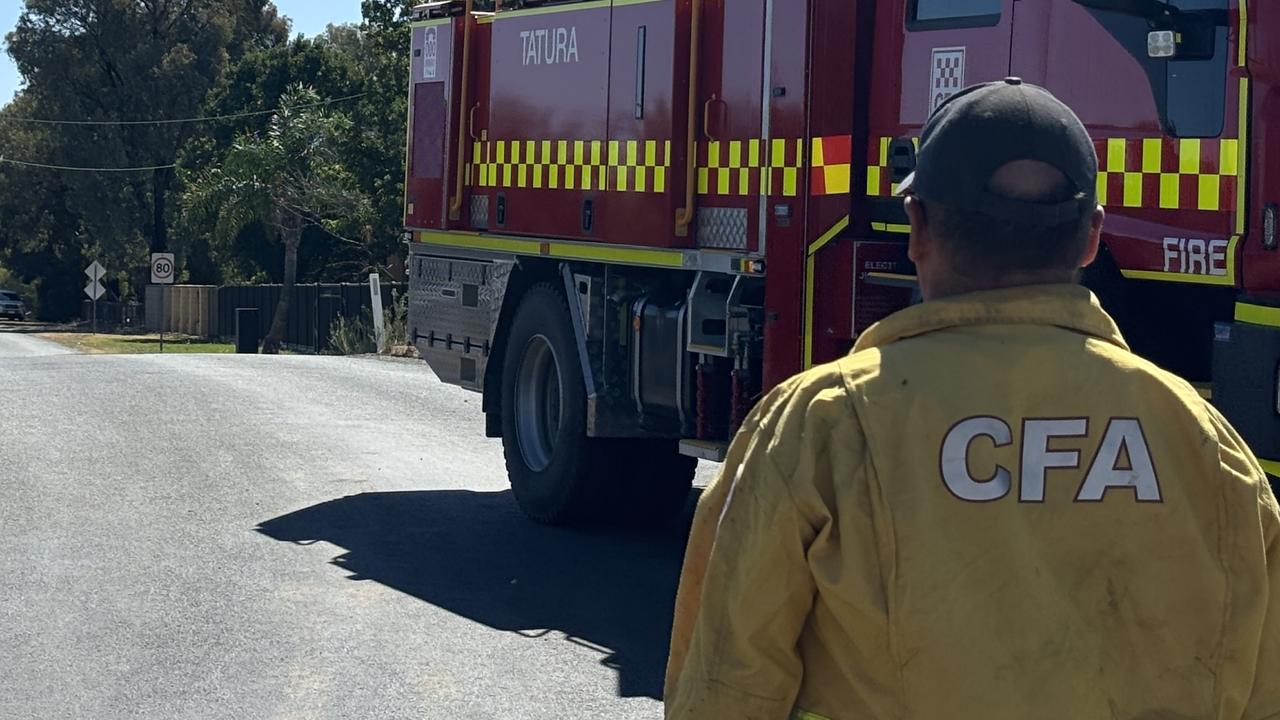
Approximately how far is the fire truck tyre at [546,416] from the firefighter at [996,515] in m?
7.81

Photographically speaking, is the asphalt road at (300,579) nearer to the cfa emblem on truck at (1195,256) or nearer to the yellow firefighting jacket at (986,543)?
the cfa emblem on truck at (1195,256)

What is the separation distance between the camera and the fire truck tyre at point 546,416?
1019cm

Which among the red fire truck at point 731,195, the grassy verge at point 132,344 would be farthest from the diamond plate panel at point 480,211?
the grassy verge at point 132,344

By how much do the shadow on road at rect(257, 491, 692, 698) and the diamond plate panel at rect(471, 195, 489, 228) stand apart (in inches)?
65.2

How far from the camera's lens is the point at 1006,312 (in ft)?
7.60

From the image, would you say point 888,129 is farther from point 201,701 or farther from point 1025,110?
point 1025,110

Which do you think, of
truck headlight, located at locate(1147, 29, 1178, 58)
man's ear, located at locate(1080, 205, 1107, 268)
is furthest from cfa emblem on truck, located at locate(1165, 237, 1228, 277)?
man's ear, located at locate(1080, 205, 1107, 268)

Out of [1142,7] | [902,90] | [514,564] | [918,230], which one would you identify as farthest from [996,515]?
[514,564]

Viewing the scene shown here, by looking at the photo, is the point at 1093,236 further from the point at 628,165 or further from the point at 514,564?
the point at 628,165

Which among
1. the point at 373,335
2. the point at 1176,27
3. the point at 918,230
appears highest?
the point at 1176,27

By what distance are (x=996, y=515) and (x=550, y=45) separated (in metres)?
8.57

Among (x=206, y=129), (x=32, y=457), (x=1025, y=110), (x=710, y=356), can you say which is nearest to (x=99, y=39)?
(x=206, y=129)

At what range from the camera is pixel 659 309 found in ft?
31.7

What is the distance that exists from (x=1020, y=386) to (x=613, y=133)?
7.71 meters
